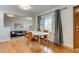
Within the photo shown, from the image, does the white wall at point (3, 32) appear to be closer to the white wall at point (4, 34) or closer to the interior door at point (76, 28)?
the white wall at point (4, 34)

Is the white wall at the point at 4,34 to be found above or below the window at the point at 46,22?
below

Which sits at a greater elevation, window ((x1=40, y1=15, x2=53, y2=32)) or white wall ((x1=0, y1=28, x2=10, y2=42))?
window ((x1=40, y1=15, x2=53, y2=32))

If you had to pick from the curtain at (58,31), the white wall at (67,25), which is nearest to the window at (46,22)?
the curtain at (58,31)

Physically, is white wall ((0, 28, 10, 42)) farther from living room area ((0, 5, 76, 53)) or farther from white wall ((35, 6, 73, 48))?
white wall ((35, 6, 73, 48))

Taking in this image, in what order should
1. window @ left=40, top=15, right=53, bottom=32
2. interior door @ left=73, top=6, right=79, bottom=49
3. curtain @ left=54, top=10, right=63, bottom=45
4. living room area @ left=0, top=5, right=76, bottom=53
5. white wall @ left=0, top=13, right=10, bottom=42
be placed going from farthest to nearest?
white wall @ left=0, top=13, right=10, bottom=42, curtain @ left=54, top=10, right=63, bottom=45, window @ left=40, top=15, right=53, bottom=32, living room area @ left=0, top=5, right=76, bottom=53, interior door @ left=73, top=6, right=79, bottom=49

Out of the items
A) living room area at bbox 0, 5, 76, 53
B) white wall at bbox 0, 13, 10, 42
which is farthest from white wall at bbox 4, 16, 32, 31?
white wall at bbox 0, 13, 10, 42

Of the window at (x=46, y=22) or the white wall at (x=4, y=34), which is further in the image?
the white wall at (x=4, y=34)

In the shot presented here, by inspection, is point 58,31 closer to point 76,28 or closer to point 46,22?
point 46,22

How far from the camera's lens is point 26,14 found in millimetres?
5145

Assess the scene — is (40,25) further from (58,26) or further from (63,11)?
(63,11)

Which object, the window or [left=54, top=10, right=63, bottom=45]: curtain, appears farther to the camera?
[left=54, top=10, right=63, bottom=45]: curtain

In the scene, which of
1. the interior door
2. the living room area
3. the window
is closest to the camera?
the interior door

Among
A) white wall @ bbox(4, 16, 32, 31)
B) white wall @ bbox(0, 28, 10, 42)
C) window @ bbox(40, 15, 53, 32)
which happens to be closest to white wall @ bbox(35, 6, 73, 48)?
window @ bbox(40, 15, 53, 32)
